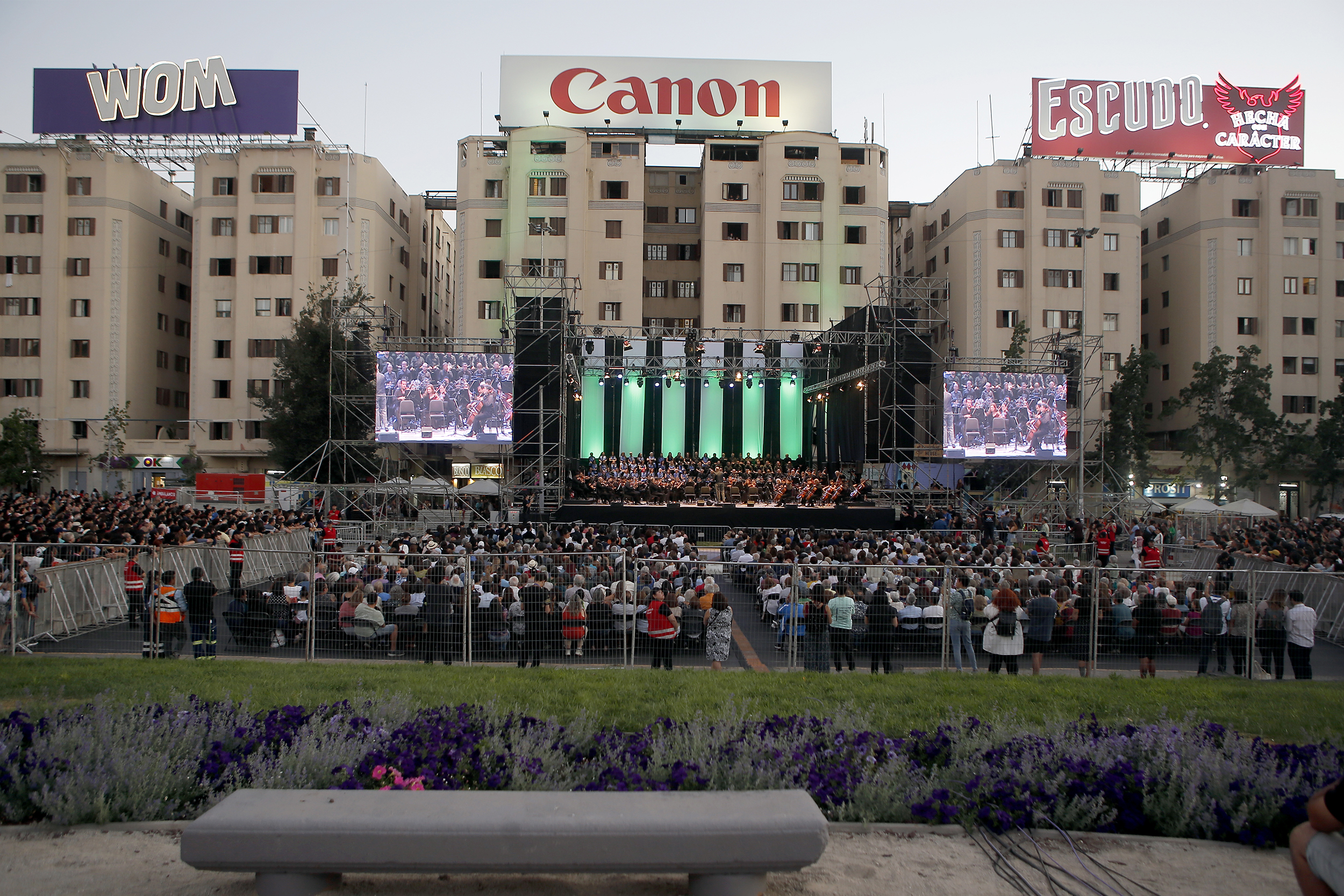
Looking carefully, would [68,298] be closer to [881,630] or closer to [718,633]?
[718,633]

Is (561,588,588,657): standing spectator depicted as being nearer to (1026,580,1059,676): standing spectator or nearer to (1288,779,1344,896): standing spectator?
(1026,580,1059,676): standing spectator

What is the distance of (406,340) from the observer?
2659 centimetres

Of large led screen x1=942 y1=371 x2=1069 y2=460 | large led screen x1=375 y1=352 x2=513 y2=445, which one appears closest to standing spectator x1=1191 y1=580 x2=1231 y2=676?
large led screen x1=942 y1=371 x2=1069 y2=460

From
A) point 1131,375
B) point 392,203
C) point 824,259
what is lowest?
point 1131,375

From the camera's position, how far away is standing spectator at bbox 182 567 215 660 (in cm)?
883

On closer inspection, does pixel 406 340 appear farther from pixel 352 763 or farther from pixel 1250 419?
pixel 1250 419

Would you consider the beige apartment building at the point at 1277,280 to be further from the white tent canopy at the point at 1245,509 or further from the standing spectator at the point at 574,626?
the standing spectator at the point at 574,626

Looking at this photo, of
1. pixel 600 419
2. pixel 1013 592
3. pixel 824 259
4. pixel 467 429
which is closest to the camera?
pixel 1013 592

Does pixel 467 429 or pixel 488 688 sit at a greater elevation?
pixel 467 429

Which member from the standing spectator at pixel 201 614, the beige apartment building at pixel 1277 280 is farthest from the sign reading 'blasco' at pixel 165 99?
the beige apartment building at pixel 1277 280

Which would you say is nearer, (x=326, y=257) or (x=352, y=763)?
(x=352, y=763)

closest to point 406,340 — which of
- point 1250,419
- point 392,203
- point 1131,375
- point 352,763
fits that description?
point 392,203

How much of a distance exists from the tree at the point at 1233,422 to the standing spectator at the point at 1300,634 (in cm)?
3048

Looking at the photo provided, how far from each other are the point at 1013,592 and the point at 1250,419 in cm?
3673
